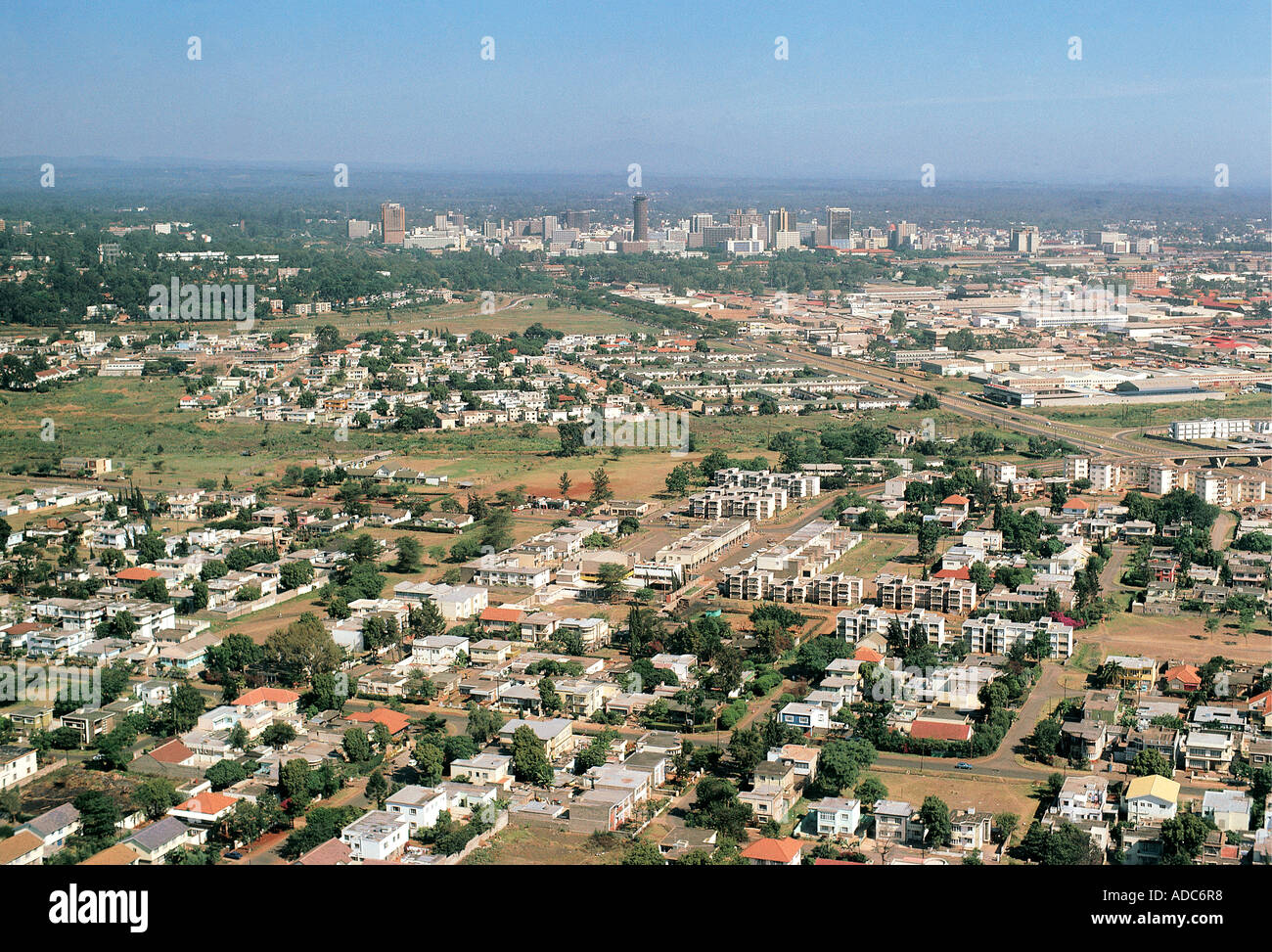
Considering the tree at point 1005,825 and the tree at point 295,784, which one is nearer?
the tree at point 1005,825

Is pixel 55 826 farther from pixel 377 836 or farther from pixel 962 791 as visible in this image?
pixel 962 791

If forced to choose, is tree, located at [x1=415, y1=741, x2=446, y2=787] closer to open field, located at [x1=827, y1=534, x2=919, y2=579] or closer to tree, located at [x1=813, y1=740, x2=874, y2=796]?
tree, located at [x1=813, y1=740, x2=874, y2=796]

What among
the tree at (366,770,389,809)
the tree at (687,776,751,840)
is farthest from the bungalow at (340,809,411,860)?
the tree at (687,776,751,840)

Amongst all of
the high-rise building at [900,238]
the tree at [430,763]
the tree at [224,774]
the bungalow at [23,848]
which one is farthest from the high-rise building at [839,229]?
the bungalow at [23,848]

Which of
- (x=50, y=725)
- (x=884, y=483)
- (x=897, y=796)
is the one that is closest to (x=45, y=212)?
(x=884, y=483)

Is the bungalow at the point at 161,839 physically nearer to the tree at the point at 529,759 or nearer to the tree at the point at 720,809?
the tree at the point at 529,759
